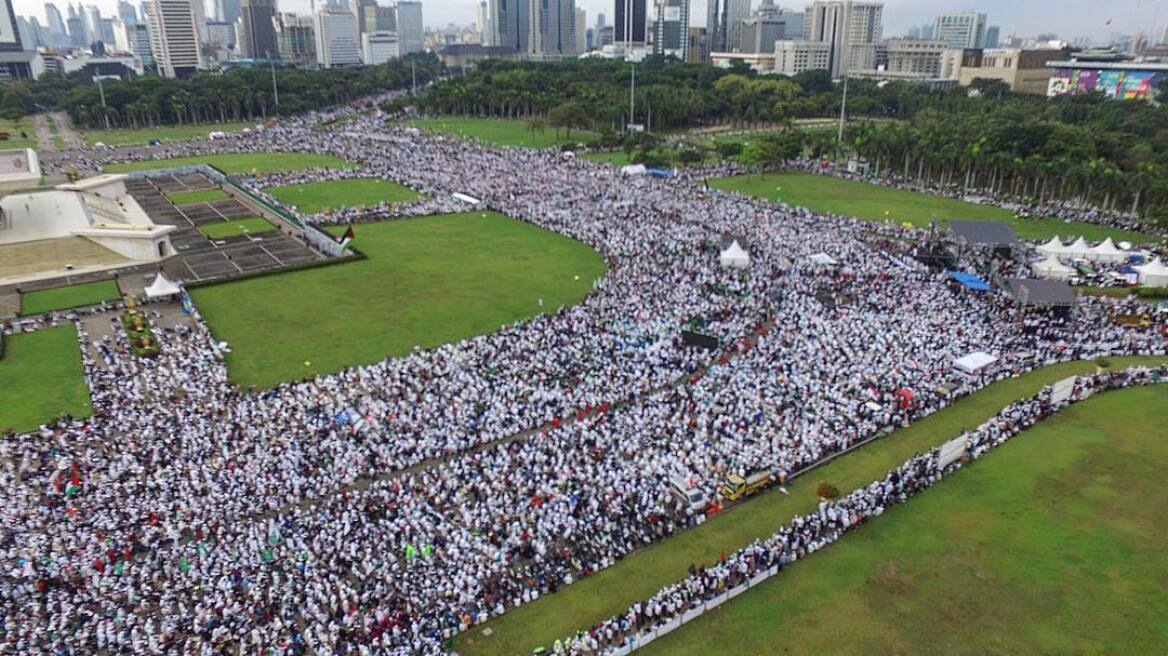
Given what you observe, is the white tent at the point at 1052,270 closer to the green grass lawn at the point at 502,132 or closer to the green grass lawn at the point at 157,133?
the green grass lawn at the point at 502,132

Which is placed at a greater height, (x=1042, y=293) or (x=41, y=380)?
(x=1042, y=293)

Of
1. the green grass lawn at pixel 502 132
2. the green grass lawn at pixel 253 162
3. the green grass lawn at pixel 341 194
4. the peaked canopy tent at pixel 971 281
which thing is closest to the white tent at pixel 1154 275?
the peaked canopy tent at pixel 971 281

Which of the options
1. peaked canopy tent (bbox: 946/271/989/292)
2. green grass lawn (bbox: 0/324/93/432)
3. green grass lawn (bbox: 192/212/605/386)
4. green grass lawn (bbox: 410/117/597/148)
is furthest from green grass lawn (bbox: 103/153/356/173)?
peaked canopy tent (bbox: 946/271/989/292)

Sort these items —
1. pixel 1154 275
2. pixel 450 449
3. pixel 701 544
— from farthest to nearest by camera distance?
pixel 1154 275 < pixel 450 449 < pixel 701 544

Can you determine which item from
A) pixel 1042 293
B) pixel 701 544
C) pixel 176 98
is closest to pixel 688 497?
pixel 701 544

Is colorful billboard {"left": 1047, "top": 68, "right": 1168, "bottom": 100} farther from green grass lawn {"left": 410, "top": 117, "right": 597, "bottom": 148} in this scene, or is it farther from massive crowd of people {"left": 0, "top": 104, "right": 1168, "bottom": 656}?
massive crowd of people {"left": 0, "top": 104, "right": 1168, "bottom": 656}

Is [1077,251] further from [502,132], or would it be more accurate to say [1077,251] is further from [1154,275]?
[502,132]
